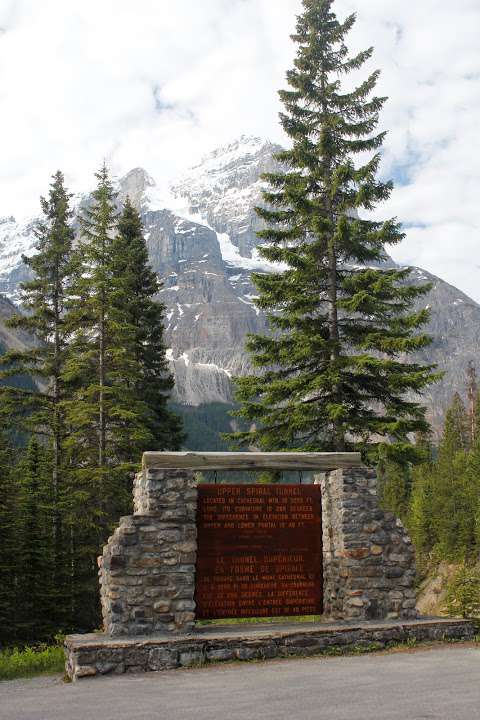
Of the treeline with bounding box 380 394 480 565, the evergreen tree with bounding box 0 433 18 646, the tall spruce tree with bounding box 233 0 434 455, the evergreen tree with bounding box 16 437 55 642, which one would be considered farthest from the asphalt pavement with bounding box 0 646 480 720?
the treeline with bounding box 380 394 480 565

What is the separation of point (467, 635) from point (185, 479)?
550 cm

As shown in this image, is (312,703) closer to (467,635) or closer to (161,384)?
(467,635)

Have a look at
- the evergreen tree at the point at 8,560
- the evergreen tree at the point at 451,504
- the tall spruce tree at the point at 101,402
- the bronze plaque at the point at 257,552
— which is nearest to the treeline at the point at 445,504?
the evergreen tree at the point at 451,504

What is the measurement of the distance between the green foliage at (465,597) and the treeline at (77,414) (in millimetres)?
13666

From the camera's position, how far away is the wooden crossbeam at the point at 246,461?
1103cm

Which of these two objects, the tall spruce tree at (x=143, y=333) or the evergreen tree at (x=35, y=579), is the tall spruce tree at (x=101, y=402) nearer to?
the tall spruce tree at (x=143, y=333)

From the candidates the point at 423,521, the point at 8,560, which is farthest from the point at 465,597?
the point at 423,521

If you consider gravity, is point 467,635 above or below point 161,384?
below

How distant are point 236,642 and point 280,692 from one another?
7.86 ft

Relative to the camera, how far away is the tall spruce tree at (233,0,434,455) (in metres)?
18.3

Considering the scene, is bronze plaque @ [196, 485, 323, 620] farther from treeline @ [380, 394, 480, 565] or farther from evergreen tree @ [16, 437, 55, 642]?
treeline @ [380, 394, 480, 565]

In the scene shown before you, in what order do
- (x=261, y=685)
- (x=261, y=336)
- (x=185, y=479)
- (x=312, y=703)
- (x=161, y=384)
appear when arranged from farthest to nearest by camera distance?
(x=161, y=384), (x=261, y=336), (x=185, y=479), (x=261, y=685), (x=312, y=703)

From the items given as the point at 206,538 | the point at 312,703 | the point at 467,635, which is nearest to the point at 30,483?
the point at 206,538

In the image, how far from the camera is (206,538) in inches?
441
